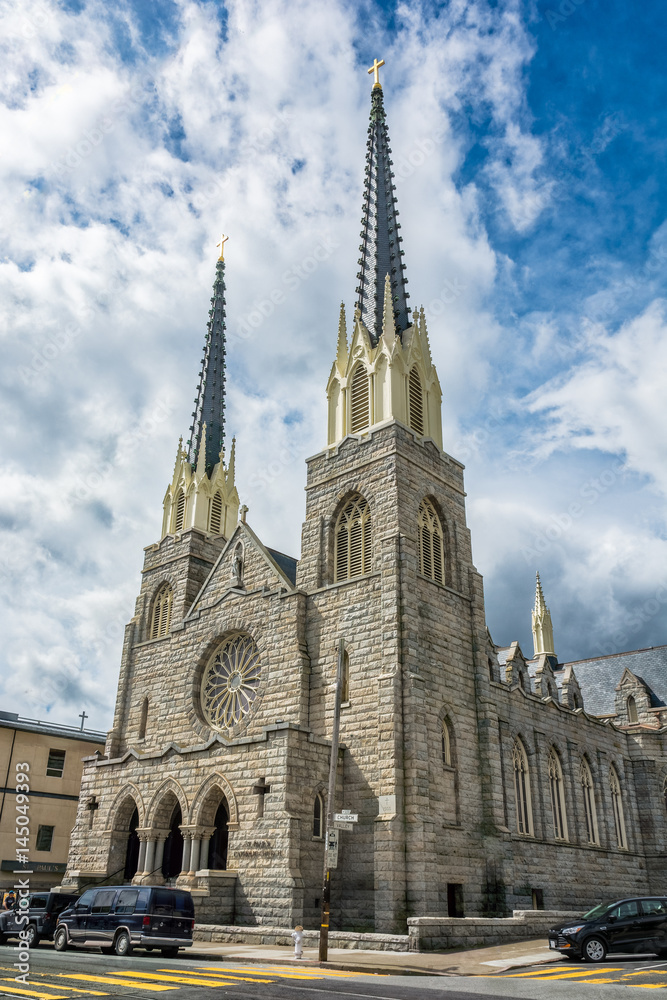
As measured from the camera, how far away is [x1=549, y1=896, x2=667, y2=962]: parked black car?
16.6 m

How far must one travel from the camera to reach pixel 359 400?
3173 cm

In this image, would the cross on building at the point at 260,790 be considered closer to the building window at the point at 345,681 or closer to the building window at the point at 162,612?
the building window at the point at 345,681

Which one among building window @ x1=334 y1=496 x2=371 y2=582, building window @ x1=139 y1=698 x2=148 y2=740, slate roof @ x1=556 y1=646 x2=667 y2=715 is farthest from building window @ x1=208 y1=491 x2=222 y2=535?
slate roof @ x1=556 y1=646 x2=667 y2=715

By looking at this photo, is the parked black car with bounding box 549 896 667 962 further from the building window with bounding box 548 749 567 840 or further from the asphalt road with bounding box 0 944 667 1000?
the building window with bounding box 548 749 567 840

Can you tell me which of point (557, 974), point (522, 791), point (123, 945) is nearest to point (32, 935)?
point (123, 945)

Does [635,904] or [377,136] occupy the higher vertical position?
[377,136]

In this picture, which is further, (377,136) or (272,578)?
(377,136)

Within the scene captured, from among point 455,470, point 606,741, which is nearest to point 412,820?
point 455,470

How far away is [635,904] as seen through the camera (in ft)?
55.8

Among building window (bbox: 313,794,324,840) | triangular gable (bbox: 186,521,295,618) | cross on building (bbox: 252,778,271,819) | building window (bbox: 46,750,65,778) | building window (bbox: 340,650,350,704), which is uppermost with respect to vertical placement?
triangular gable (bbox: 186,521,295,618)

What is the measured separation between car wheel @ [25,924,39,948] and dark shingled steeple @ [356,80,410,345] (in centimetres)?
2350

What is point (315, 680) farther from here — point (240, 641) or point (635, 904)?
point (635, 904)

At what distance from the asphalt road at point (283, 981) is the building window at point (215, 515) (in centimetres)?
2275

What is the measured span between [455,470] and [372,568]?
6736 mm
